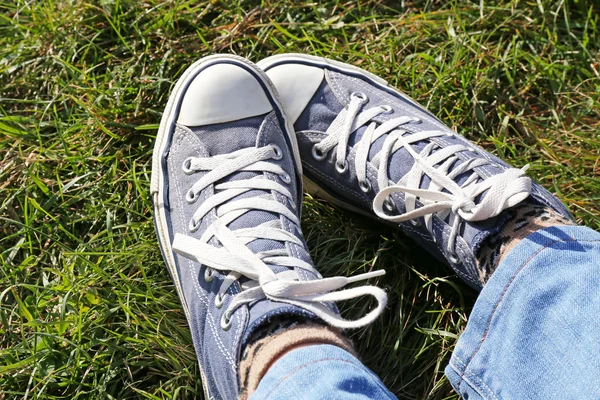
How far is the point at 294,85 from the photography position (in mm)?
1774

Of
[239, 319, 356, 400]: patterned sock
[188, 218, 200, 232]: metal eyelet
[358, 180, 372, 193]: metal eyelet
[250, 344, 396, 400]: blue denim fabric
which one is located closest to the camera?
[250, 344, 396, 400]: blue denim fabric

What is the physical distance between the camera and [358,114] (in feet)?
5.85

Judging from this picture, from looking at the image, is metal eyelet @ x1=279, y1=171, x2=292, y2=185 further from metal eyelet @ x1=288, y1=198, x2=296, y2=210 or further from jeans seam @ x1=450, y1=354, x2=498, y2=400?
jeans seam @ x1=450, y1=354, x2=498, y2=400

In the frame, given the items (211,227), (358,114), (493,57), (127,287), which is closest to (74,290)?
(127,287)

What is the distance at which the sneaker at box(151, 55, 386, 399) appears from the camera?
4.41 ft

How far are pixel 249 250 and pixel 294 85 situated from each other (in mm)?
529

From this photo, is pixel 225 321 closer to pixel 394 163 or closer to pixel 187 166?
pixel 187 166

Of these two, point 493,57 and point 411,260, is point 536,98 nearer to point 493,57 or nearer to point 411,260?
point 493,57

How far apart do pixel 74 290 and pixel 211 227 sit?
37cm

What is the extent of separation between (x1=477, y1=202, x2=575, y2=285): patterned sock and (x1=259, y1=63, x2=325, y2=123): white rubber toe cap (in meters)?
0.63

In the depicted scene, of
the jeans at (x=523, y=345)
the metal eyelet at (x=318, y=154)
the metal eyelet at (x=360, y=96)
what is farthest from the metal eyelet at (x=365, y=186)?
the jeans at (x=523, y=345)

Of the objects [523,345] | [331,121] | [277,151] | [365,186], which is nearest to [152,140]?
[277,151]

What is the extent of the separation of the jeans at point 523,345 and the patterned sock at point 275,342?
0.03 metres

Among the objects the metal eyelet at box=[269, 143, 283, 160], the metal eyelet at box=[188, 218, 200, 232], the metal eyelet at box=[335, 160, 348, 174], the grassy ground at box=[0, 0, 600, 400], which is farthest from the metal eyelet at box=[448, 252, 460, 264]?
the metal eyelet at box=[188, 218, 200, 232]
